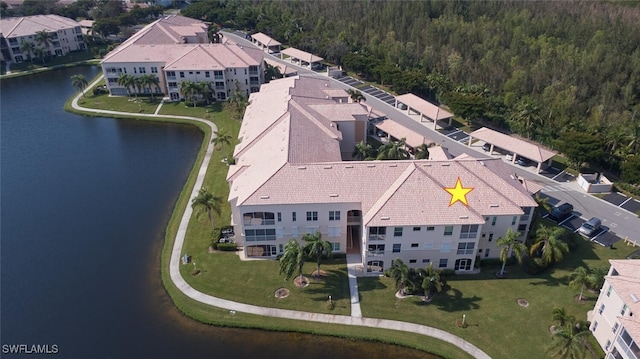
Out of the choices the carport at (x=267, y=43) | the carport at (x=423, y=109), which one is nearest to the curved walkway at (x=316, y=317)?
the carport at (x=423, y=109)

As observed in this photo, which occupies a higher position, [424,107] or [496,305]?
[424,107]

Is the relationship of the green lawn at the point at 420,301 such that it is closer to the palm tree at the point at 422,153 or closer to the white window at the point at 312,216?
the white window at the point at 312,216

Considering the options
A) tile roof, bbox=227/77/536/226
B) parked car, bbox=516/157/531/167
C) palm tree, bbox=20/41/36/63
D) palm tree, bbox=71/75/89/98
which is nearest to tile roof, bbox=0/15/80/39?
palm tree, bbox=20/41/36/63

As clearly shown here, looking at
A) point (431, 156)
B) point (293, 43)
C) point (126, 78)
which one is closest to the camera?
point (431, 156)

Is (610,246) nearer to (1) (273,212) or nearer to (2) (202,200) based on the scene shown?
(1) (273,212)

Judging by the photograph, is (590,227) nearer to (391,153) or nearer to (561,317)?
(561,317)

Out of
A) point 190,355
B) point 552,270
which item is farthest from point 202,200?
point 552,270

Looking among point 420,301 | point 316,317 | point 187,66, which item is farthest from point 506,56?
point 316,317
